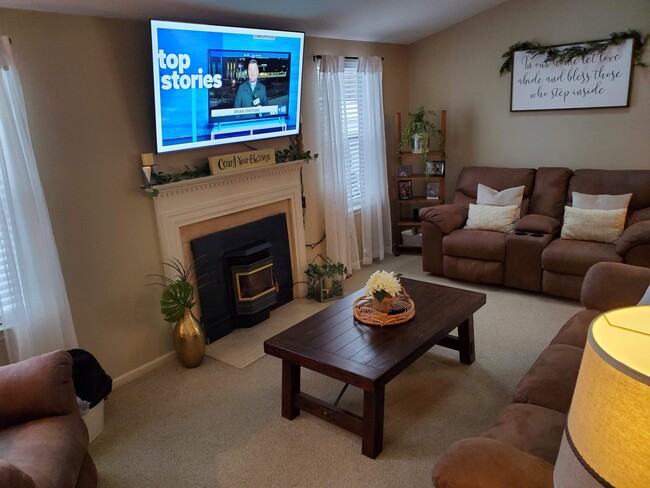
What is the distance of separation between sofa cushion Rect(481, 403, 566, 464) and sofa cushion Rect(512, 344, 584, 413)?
0.06 metres

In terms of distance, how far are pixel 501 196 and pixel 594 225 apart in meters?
0.86

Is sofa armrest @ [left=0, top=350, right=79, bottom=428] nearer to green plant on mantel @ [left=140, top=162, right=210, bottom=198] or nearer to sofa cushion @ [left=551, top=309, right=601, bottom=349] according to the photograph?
green plant on mantel @ [left=140, top=162, right=210, bottom=198]

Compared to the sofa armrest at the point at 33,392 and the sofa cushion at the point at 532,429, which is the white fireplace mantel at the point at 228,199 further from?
the sofa cushion at the point at 532,429

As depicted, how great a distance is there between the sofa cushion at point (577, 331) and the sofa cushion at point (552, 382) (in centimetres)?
10

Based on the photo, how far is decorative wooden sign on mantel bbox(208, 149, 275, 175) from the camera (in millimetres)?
3475

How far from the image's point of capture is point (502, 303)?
13.3ft

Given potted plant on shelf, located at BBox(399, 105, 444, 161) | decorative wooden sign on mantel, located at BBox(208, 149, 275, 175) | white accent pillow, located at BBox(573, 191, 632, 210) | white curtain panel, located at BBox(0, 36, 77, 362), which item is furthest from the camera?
potted plant on shelf, located at BBox(399, 105, 444, 161)

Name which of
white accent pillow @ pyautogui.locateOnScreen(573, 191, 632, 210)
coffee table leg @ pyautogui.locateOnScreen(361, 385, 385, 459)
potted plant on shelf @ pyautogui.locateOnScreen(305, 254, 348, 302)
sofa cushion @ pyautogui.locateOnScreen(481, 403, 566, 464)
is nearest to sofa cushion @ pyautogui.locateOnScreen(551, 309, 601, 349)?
sofa cushion @ pyautogui.locateOnScreen(481, 403, 566, 464)

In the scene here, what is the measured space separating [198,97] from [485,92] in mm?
3152

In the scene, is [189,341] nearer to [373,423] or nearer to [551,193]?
[373,423]

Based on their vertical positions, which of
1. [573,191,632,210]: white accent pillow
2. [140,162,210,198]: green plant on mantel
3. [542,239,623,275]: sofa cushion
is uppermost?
[140,162,210,198]: green plant on mantel

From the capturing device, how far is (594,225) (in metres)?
3.98

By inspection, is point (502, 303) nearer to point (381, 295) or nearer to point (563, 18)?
point (381, 295)

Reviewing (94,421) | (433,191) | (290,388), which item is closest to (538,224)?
(433,191)
